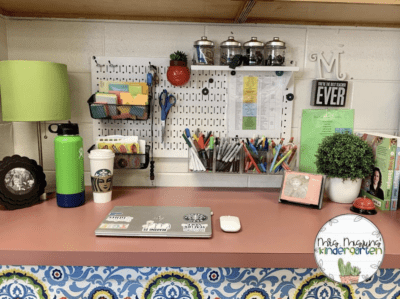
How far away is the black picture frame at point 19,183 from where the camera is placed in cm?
115

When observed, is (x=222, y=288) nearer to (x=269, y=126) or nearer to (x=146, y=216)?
(x=146, y=216)

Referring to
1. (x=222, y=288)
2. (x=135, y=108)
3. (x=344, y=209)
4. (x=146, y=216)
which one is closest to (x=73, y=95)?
(x=135, y=108)

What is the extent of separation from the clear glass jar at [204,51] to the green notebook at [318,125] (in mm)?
511

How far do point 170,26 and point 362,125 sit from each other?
39.7 inches

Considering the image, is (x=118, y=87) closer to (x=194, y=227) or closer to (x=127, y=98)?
(x=127, y=98)

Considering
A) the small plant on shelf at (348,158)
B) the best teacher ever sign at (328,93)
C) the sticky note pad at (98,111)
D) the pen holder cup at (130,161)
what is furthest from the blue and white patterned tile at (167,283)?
the best teacher ever sign at (328,93)

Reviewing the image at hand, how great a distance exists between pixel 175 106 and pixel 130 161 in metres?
0.32

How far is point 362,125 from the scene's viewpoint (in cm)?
150

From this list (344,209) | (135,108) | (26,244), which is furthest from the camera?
(135,108)

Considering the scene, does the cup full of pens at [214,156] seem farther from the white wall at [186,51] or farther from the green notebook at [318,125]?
the green notebook at [318,125]

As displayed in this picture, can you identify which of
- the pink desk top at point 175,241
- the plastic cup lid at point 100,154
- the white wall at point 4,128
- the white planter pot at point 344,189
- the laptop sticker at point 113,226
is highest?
the white wall at point 4,128

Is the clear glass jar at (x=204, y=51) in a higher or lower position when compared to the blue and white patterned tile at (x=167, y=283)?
higher

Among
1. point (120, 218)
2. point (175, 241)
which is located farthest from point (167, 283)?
point (120, 218)

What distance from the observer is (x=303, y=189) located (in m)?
1.24
